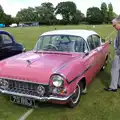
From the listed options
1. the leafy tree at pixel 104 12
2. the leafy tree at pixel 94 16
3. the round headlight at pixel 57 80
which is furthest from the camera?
the leafy tree at pixel 104 12

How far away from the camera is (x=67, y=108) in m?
4.34

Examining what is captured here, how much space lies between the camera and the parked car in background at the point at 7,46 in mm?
6938

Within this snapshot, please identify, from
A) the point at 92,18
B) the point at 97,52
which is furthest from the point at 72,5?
the point at 97,52

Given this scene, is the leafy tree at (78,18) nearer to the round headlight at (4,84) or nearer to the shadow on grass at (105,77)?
the shadow on grass at (105,77)

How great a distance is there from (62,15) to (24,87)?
97.3m

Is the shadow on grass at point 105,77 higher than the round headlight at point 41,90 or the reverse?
the reverse

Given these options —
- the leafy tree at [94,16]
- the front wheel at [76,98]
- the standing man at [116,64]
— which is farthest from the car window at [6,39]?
the leafy tree at [94,16]

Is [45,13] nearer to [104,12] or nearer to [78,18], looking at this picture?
[78,18]

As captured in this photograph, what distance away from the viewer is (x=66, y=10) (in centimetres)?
9750

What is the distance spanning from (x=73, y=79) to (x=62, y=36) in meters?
1.68

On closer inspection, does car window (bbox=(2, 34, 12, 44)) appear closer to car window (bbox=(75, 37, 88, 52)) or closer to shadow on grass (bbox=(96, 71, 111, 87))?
car window (bbox=(75, 37, 88, 52))

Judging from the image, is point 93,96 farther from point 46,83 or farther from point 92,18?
point 92,18

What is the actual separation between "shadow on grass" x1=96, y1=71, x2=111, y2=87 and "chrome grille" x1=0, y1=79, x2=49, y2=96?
261cm

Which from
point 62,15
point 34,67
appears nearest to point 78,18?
point 62,15
